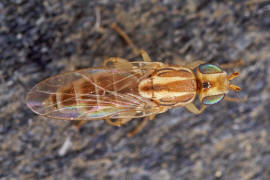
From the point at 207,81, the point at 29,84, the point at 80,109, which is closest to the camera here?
the point at 80,109

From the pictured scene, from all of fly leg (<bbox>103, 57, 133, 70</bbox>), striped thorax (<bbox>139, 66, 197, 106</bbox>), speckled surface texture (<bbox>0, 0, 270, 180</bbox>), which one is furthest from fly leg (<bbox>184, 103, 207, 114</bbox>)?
fly leg (<bbox>103, 57, 133, 70</bbox>)

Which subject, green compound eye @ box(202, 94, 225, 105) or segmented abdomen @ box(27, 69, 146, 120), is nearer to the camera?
segmented abdomen @ box(27, 69, 146, 120)

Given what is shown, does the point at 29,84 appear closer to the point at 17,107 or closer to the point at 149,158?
the point at 17,107

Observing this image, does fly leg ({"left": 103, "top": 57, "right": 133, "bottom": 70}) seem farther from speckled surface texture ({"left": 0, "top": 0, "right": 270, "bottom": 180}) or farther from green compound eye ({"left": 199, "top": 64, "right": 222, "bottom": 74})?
green compound eye ({"left": 199, "top": 64, "right": 222, "bottom": 74})

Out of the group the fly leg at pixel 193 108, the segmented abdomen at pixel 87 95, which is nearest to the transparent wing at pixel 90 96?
the segmented abdomen at pixel 87 95

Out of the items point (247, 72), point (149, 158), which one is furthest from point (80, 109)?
point (247, 72)

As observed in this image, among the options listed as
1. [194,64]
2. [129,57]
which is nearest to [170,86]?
[194,64]

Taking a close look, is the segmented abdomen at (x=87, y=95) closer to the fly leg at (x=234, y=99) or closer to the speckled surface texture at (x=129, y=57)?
the speckled surface texture at (x=129, y=57)
